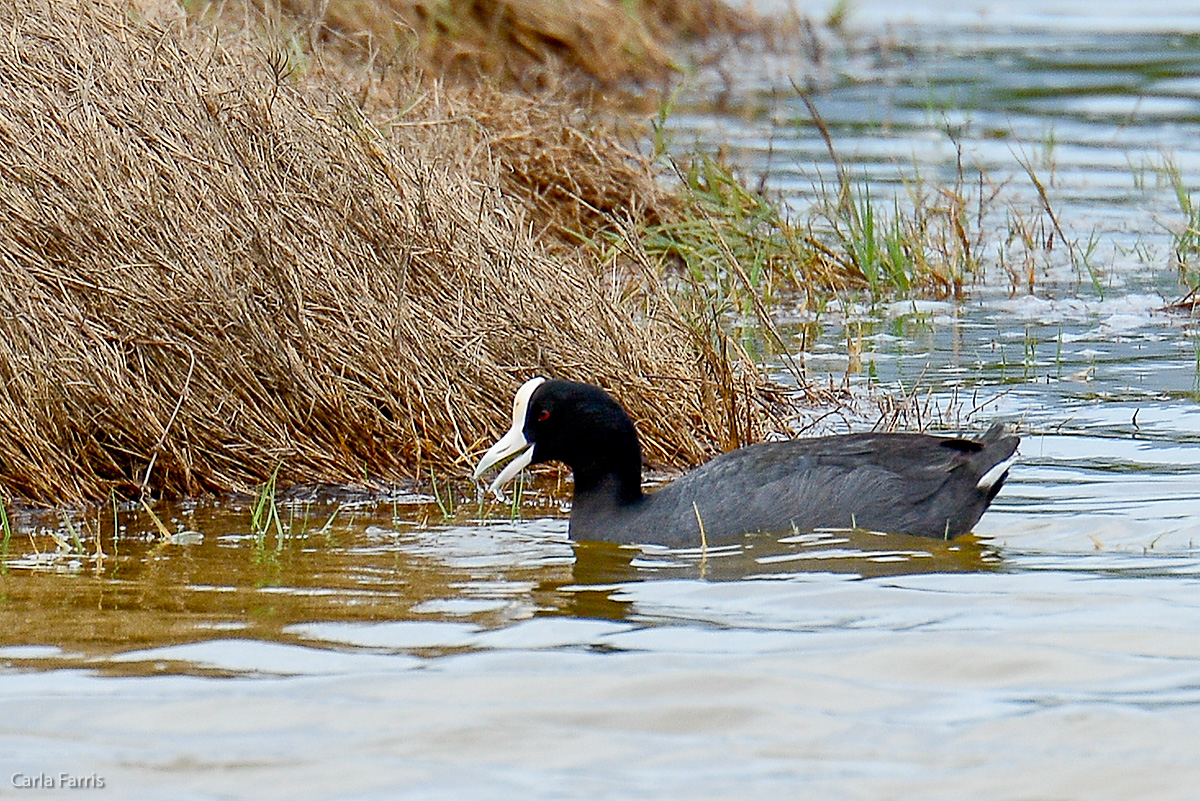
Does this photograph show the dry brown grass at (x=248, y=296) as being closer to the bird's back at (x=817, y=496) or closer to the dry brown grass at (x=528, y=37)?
the bird's back at (x=817, y=496)

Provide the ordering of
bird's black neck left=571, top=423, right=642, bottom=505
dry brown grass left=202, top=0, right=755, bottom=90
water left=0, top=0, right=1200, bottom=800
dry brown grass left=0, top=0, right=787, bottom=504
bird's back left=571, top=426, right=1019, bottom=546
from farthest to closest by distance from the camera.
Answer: dry brown grass left=202, top=0, right=755, bottom=90, dry brown grass left=0, top=0, right=787, bottom=504, bird's black neck left=571, top=423, right=642, bottom=505, bird's back left=571, top=426, right=1019, bottom=546, water left=0, top=0, right=1200, bottom=800

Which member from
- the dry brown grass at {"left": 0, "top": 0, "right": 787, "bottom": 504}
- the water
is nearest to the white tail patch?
the water

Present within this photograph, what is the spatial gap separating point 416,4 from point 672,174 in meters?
6.59

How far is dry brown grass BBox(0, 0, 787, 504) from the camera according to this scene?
20.4 ft

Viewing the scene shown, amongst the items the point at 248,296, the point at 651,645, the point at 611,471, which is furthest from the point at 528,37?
the point at 651,645

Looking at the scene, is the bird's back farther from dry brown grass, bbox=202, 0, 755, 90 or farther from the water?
dry brown grass, bbox=202, 0, 755, 90

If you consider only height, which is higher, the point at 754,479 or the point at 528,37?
the point at 528,37

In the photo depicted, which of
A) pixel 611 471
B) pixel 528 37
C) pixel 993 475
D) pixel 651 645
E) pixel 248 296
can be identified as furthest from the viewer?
pixel 528 37

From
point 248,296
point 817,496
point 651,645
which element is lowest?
point 651,645

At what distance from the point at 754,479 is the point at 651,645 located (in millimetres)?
1332

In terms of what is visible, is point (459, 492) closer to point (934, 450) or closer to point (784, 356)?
point (934, 450)

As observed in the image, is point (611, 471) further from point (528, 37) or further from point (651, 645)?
point (528, 37)

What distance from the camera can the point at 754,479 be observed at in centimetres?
573

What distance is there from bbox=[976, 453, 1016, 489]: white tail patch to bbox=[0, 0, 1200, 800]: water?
0.48 ft
